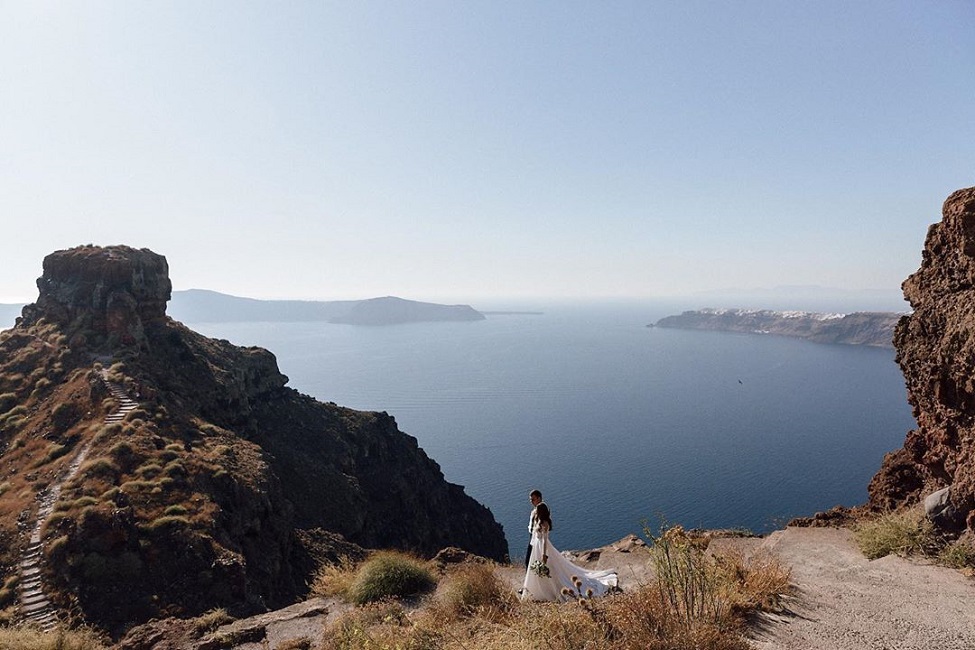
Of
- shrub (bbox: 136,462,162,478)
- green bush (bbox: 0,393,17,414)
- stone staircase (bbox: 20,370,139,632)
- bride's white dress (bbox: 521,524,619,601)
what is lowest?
stone staircase (bbox: 20,370,139,632)

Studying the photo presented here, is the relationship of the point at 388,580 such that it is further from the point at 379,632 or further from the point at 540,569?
the point at 540,569

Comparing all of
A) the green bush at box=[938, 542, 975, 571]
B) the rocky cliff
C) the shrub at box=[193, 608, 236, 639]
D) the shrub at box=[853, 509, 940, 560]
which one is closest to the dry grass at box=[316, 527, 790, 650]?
the green bush at box=[938, 542, 975, 571]

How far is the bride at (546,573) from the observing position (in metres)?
9.02

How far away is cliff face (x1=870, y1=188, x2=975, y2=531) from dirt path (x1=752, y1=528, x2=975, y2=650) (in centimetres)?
215

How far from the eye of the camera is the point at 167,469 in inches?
939

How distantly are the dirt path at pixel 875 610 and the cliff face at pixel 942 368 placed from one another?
2151 millimetres

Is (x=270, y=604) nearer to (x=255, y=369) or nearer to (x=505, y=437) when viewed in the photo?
(x=255, y=369)

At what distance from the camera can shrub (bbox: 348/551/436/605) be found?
10703mm

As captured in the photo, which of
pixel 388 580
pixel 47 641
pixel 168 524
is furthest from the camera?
pixel 168 524

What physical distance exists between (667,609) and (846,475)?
9554 cm

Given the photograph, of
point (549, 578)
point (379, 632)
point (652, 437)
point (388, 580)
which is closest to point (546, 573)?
point (549, 578)

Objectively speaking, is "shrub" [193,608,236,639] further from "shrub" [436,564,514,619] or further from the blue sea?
the blue sea

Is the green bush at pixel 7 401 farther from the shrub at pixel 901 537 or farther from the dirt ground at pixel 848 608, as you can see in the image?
the shrub at pixel 901 537

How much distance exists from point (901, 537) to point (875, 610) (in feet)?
13.1
